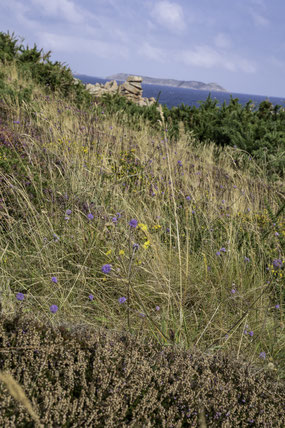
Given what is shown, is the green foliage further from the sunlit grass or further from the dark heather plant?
the dark heather plant

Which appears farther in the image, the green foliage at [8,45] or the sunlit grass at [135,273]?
the green foliage at [8,45]

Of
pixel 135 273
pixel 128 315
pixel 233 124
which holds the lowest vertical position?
pixel 135 273

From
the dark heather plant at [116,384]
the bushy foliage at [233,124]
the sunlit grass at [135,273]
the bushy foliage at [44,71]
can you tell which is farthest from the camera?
the bushy foliage at [44,71]

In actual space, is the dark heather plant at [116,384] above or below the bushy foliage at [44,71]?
below

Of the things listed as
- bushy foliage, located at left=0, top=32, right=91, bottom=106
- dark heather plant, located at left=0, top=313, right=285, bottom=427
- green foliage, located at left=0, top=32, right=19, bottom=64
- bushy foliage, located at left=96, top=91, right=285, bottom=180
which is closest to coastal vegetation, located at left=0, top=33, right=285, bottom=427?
dark heather plant, located at left=0, top=313, right=285, bottom=427

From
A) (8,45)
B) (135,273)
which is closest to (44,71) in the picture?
(8,45)

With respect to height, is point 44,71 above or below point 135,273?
above

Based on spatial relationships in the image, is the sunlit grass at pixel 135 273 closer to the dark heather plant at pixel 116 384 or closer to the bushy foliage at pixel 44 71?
the dark heather plant at pixel 116 384

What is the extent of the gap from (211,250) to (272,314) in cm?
70

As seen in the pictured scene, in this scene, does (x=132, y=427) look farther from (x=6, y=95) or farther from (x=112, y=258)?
(x=6, y=95)

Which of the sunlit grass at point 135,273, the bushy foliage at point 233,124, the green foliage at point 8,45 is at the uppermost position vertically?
the green foliage at point 8,45

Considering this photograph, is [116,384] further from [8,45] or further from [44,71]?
[8,45]

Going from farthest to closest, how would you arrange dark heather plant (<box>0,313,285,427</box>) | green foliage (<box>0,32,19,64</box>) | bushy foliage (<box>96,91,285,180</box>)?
1. green foliage (<box>0,32,19,64</box>)
2. bushy foliage (<box>96,91,285,180</box>)
3. dark heather plant (<box>0,313,285,427</box>)

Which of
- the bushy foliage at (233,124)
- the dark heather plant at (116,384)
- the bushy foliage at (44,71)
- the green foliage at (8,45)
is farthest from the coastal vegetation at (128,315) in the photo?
the green foliage at (8,45)
